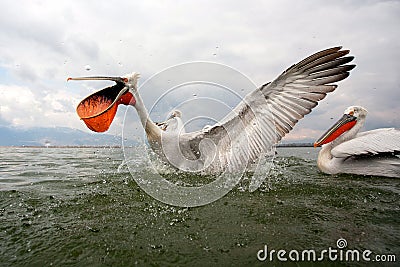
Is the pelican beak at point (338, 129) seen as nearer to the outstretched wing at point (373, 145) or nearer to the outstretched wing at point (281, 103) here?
the outstretched wing at point (373, 145)

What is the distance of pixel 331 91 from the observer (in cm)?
326

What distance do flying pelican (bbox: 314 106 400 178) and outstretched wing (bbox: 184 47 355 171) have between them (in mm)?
2091

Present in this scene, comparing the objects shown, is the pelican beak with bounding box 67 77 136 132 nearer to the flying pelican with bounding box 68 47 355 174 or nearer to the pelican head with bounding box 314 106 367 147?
the flying pelican with bounding box 68 47 355 174

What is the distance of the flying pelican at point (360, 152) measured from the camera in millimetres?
4641

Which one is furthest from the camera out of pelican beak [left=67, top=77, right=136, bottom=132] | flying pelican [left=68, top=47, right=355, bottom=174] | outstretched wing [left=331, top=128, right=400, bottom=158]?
outstretched wing [left=331, top=128, right=400, bottom=158]

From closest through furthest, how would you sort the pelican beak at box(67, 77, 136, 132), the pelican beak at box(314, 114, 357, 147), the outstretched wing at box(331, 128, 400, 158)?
the pelican beak at box(67, 77, 136, 132) → the outstretched wing at box(331, 128, 400, 158) → the pelican beak at box(314, 114, 357, 147)

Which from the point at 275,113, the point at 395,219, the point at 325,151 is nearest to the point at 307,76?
the point at 275,113

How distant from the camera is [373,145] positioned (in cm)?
465

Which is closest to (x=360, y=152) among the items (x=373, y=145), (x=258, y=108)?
(x=373, y=145)
